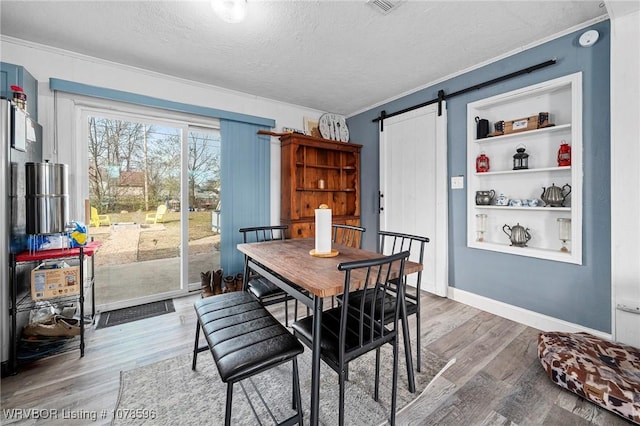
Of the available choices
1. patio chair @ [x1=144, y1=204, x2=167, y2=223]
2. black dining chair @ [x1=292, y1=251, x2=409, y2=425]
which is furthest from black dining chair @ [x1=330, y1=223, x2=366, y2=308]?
patio chair @ [x1=144, y1=204, x2=167, y2=223]

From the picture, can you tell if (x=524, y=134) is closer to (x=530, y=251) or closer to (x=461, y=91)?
(x=461, y=91)

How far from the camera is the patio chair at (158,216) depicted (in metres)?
2.99

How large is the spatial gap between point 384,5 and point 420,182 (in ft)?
6.47

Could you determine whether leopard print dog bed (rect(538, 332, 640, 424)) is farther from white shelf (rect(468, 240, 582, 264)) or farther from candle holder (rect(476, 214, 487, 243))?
candle holder (rect(476, 214, 487, 243))

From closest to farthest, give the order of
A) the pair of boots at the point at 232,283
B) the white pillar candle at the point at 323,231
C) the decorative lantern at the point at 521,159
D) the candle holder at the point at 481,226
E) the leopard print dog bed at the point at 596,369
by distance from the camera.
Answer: the leopard print dog bed at the point at 596,369, the white pillar candle at the point at 323,231, the decorative lantern at the point at 521,159, the candle holder at the point at 481,226, the pair of boots at the point at 232,283

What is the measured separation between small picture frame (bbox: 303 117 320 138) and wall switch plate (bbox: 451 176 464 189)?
2.06 m

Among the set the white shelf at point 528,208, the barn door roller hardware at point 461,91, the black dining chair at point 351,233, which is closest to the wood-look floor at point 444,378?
the black dining chair at point 351,233

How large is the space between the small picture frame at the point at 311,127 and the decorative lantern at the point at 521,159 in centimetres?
255

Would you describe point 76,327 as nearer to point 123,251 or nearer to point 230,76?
point 123,251

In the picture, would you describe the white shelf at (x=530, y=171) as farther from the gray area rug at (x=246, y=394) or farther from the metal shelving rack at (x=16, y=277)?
the metal shelving rack at (x=16, y=277)

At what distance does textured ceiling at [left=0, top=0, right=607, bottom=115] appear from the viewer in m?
1.94

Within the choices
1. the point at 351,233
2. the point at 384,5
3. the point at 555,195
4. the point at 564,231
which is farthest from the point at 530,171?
the point at 384,5

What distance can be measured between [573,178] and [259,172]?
10.5 feet

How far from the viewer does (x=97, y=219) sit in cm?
271
